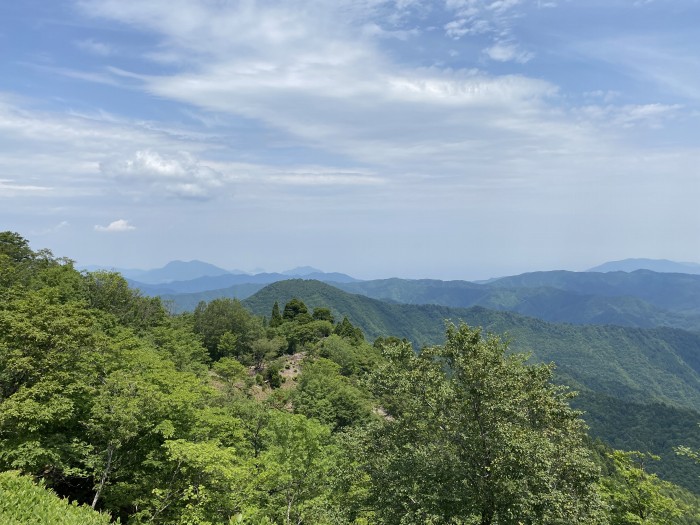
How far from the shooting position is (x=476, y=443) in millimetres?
18172

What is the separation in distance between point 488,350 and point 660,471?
196m

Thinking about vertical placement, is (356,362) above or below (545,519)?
below

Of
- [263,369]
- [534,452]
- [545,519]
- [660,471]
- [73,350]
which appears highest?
[73,350]

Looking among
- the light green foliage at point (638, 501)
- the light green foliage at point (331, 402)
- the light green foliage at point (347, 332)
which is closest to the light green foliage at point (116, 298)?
the light green foliage at point (331, 402)

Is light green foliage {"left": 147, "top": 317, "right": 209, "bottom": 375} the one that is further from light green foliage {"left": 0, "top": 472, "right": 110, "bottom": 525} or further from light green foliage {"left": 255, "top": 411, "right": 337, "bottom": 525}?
light green foliage {"left": 0, "top": 472, "right": 110, "bottom": 525}

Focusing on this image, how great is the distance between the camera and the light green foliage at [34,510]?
1092cm

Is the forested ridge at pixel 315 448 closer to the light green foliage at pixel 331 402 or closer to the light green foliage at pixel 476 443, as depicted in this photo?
the light green foliage at pixel 476 443

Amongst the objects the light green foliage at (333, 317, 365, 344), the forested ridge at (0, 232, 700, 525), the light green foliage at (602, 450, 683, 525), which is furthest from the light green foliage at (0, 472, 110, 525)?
the light green foliage at (333, 317, 365, 344)

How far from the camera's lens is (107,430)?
69.5 ft

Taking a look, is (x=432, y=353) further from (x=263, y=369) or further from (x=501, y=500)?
(x=263, y=369)

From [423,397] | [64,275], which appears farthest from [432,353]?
[64,275]

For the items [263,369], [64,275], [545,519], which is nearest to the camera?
[545,519]

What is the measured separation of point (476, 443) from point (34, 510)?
1549 centimetres

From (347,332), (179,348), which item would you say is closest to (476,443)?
(179,348)
